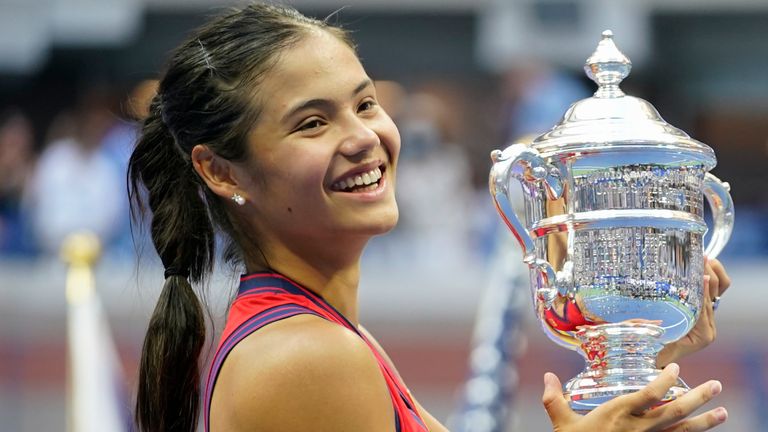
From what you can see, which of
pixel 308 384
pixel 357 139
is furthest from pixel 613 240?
pixel 308 384

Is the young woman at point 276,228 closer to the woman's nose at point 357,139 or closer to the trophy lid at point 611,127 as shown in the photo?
the woman's nose at point 357,139

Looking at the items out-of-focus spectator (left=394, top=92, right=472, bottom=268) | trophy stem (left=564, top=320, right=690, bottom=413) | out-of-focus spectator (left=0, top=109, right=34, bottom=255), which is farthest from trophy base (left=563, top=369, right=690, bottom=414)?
out-of-focus spectator (left=0, top=109, right=34, bottom=255)

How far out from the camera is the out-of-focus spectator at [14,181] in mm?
6398

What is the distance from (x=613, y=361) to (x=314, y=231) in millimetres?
419

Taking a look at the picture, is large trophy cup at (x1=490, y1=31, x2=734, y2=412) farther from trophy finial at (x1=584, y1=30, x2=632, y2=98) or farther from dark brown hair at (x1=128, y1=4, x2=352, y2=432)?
dark brown hair at (x1=128, y1=4, x2=352, y2=432)

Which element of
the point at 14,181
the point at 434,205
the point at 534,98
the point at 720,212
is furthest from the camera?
the point at 14,181

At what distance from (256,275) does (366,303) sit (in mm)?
4391

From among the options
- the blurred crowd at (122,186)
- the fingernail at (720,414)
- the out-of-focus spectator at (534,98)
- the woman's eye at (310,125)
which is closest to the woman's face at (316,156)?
the woman's eye at (310,125)

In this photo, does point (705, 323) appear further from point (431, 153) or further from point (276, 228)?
point (431, 153)

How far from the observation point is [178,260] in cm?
191

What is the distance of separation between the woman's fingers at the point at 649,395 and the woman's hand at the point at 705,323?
0.35 metres

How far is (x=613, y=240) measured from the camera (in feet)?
5.84

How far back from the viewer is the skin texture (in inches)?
63.0

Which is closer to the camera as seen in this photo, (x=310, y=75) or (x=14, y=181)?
(x=310, y=75)
